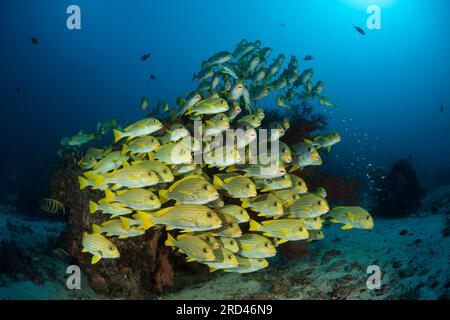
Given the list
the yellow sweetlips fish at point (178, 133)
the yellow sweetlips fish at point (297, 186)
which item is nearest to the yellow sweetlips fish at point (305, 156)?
the yellow sweetlips fish at point (297, 186)

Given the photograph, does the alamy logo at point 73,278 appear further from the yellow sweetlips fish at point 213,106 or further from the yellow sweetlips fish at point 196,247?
the yellow sweetlips fish at point 213,106

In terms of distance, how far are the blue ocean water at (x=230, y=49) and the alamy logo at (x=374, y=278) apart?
176ft

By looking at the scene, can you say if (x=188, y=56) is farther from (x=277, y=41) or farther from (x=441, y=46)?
(x=441, y=46)

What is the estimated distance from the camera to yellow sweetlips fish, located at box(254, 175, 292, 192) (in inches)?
199

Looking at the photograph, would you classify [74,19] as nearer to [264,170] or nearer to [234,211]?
[264,170]

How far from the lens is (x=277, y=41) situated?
405ft

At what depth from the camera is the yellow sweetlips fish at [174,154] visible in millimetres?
4496

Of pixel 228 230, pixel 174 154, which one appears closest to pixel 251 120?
pixel 174 154

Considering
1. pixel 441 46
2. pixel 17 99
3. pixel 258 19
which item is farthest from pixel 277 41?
pixel 17 99

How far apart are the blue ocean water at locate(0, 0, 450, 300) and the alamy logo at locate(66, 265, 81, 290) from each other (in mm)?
56234

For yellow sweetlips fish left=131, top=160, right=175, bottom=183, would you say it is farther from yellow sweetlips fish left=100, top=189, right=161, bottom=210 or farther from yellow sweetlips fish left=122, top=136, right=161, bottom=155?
yellow sweetlips fish left=122, top=136, right=161, bottom=155

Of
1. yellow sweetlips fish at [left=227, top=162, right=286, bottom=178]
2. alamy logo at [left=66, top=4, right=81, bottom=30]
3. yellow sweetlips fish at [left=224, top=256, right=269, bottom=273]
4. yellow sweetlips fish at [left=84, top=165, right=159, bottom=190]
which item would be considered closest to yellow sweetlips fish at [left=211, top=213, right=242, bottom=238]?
yellow sweetlips fish at [left=224, top=256, right=269, bottom=273]

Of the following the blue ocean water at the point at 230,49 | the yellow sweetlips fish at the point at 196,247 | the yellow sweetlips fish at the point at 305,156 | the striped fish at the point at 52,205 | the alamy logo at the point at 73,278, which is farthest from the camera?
the blue ocean water at the point at 230,49

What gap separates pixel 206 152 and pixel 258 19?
394 ft
